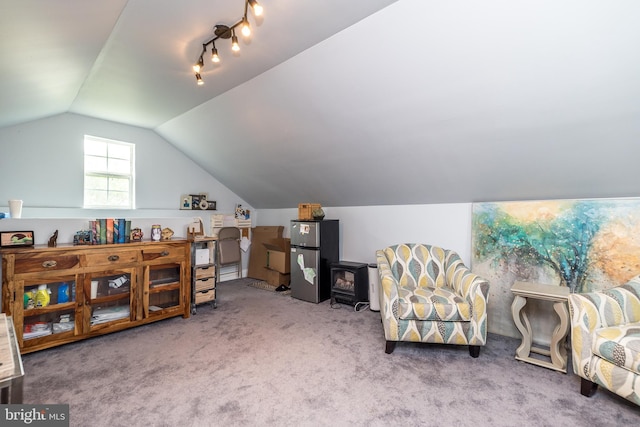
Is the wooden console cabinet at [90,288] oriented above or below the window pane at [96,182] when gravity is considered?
below

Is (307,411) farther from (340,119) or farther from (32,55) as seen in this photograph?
(32,55)

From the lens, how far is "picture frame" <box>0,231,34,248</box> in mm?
2619

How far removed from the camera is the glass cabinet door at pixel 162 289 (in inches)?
126

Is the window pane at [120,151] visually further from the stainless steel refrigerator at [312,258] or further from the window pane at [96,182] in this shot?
the stainless steel refrigerator at [312,258]

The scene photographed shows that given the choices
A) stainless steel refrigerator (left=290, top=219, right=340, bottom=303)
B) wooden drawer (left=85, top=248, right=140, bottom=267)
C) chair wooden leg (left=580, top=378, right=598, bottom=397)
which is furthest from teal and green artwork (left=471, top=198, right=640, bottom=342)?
wooden drawer (left=85, top=248, right=140, bottom=267)

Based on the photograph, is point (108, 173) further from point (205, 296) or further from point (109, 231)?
point (205, 296)

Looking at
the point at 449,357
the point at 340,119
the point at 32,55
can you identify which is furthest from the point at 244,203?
the point at 449,357

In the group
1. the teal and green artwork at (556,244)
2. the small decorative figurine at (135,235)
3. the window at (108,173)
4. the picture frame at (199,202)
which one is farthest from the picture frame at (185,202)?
the teal and green artwork at (556,244)

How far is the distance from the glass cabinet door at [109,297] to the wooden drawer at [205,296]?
768 mm

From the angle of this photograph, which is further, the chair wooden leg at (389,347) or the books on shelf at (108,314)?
the books on shelf at (108,314)

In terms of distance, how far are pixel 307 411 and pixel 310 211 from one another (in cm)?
277

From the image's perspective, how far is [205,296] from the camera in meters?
3.75

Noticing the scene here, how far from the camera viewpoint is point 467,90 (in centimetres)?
217

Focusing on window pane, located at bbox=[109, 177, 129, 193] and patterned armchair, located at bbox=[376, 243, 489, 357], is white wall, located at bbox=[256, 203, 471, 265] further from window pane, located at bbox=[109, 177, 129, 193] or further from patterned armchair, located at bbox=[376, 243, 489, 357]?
window pane, located at bbox=[109, 177, 129, 193]
